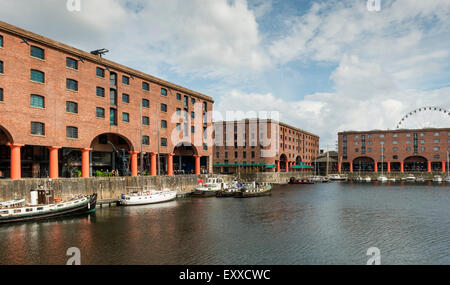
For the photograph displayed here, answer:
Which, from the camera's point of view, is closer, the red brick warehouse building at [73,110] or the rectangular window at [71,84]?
the red brick warehouse building at [73,110]

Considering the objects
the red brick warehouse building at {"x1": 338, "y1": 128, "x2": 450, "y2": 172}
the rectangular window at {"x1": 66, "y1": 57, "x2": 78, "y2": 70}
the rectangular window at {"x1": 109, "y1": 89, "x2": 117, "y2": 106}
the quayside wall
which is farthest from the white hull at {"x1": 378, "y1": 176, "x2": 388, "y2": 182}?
the rectangular window at {"x1": 66, "y1": 57, "x2": 78, "y2": 70}

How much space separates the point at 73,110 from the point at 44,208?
666 inches

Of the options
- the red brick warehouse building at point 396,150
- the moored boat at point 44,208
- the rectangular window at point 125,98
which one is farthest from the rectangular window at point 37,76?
the red brick warehouse building at point 396,150

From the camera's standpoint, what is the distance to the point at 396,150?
12888 cm

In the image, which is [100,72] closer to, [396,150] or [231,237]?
[231,237]

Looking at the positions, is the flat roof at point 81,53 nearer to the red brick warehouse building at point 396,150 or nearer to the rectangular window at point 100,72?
the rectangular window at point 100,72

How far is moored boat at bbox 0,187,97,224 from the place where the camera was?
32747 millimetres

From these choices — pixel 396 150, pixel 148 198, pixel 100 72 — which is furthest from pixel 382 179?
pixel 100 72

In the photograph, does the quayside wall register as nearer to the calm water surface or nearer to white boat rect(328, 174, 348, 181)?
Answer: the calm water surface

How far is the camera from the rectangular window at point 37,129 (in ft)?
137

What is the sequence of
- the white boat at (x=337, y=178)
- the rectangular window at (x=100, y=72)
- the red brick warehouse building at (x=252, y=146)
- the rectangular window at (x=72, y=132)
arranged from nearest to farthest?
the rectangular window at (x=72, y=132)
the rectangular window at (x=100, y=72)
the red brick warehouse building at (x=252, y=146)
the white boat at (x=337, y=178)

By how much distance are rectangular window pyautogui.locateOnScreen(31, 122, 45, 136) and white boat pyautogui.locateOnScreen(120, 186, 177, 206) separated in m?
13.6

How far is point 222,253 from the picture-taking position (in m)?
22.9

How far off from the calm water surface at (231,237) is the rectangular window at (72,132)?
1208 centimetres
